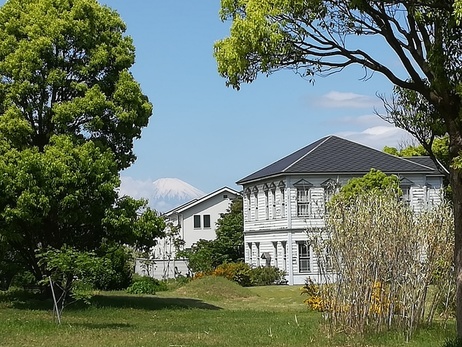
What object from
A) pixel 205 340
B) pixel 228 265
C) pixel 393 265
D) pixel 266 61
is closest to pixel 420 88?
pixel 266 61

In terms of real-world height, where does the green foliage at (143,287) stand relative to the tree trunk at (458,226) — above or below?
below

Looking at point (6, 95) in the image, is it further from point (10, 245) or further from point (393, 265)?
point (393, 265)

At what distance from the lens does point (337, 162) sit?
42750 millimetres

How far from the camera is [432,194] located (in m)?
43.1

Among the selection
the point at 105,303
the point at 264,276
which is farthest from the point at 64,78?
the point at 264,276

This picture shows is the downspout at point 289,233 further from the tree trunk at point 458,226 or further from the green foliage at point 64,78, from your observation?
the tree trunk at point 458,226

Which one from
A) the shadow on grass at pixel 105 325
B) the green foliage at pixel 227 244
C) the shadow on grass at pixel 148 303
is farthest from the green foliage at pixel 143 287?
the shadow on grass at pixel 105 325

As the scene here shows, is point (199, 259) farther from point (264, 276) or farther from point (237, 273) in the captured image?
point (264, 276)

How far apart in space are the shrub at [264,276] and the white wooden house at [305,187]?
868 millimetres

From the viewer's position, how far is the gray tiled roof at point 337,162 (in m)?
42.0

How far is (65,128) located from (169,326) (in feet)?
26.5

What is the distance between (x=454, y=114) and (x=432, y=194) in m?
32.7

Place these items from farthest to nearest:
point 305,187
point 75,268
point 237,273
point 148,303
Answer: point 305,187 → point 237,273 → point 148,303 → point 75,268

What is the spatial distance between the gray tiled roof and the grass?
11.2m
